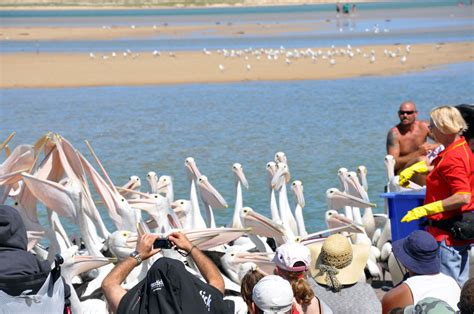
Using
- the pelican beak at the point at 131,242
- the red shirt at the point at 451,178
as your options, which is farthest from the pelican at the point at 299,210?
the red shirt at the point at 451,178

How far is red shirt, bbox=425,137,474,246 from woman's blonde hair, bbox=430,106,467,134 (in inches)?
4.0

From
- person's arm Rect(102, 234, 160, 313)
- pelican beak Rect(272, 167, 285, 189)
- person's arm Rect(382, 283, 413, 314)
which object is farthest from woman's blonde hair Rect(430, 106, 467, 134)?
pelican beak Rect(272, 167, 285, 189)

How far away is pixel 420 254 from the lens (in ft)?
16.6

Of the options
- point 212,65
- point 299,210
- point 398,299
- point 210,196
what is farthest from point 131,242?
point 212,65

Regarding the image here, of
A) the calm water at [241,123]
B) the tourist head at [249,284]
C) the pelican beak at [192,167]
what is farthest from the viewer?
the calm water at [241,123]

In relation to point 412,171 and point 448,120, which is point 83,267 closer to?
point 412,171

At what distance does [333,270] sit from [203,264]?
0.72 metres

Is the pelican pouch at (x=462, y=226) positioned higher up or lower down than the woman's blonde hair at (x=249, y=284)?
lower down

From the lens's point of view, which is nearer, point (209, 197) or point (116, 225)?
point (116, 225)

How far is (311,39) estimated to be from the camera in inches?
1601

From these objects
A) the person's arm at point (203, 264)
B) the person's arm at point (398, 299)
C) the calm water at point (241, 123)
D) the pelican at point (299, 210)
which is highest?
the person's arm at point (203, 264)

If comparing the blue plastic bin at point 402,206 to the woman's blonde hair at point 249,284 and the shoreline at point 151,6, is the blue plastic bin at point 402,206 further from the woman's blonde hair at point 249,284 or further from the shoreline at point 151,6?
the shoreline at point 151,6

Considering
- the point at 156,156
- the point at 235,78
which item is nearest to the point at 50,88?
the point at 235,78

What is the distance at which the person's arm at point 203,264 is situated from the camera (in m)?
4.57
